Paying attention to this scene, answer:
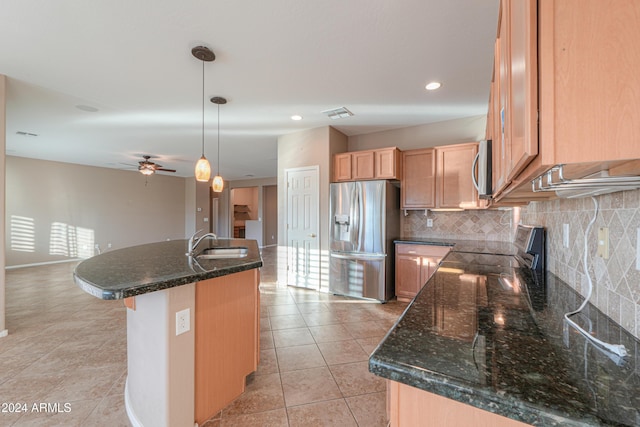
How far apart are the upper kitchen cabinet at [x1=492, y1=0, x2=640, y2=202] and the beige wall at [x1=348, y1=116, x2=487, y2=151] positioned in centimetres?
364

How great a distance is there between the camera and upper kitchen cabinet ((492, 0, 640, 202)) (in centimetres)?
49

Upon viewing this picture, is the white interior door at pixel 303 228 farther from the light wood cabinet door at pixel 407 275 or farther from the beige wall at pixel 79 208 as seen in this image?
the beige wall at pixel 79 208

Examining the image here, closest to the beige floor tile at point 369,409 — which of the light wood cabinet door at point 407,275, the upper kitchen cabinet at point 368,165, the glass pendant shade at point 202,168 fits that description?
the light wood cabinet door at point 407,275

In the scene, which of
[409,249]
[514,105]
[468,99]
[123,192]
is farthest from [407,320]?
[123,192]

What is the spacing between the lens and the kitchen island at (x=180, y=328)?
1.34 meters

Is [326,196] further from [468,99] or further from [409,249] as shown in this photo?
[468,99]

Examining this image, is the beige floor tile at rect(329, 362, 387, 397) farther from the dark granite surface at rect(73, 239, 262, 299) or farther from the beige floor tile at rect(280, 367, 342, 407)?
the dark granite surface at rect(73, 239, 262, 299)

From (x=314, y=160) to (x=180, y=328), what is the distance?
330 centimetres

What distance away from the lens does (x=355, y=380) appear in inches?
79.2

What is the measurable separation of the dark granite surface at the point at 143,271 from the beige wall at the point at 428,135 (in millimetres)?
3235

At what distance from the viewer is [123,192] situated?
7.95m

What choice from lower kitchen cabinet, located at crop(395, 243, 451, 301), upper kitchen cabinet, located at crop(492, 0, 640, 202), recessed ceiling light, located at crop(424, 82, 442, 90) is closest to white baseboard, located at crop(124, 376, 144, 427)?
upper kitchen cabinet, located at crop(492, 0, 640, 202)

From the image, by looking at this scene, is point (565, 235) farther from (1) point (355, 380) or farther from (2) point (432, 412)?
(1) point (355, 380)

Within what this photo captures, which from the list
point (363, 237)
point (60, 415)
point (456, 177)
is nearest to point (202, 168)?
point (60, 415)
